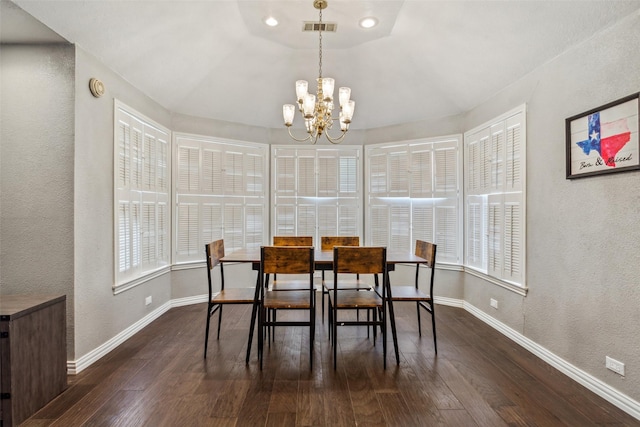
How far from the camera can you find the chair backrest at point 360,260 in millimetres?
2586

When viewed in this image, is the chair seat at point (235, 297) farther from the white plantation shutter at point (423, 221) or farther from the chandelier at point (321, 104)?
the white plantation shutter at point (423, 221)

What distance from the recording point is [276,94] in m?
4.39

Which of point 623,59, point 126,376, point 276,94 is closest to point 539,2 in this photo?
point 623,59

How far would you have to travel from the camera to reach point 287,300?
8.91ft

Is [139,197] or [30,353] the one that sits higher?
[139,197]

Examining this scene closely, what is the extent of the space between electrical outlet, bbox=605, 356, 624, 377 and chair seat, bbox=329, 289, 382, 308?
1.50 metres

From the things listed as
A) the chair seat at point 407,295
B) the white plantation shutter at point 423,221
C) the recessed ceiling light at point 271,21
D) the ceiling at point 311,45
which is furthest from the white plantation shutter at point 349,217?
the recessed ceiling light at point 271,21

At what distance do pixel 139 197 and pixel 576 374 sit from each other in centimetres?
408

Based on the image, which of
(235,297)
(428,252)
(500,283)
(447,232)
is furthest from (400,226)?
(235,297)

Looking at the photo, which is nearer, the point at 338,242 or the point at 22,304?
the point at 22,304

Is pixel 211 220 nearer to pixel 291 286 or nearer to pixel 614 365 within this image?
pixel 291 286

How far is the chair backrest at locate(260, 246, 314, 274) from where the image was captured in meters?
2.57

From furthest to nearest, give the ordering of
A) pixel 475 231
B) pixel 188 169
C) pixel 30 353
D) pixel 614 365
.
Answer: pixel 188 169 → pixel 475 231 → pixel 614 365 → pixel 30 353

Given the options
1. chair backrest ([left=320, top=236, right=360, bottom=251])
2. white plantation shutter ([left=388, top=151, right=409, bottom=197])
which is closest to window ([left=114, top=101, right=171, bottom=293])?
chair backrest ([left=320, top=236, right=360, bottom=251])
